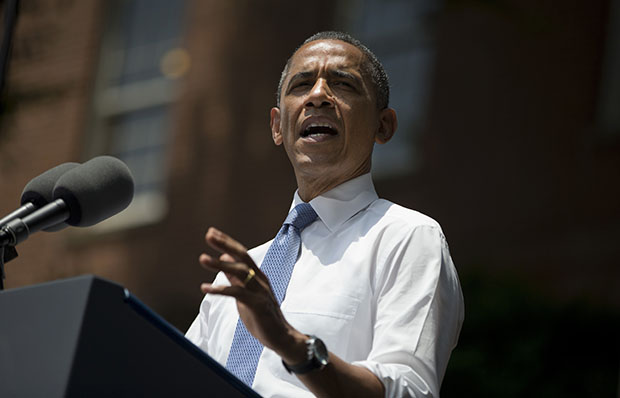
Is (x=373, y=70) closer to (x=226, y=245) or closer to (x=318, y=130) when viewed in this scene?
(x=318, y=130)

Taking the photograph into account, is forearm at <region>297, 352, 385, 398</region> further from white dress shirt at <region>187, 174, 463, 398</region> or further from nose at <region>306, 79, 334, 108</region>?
nose at <region>306, 79, 334, 108</region>

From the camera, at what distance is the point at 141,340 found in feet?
4.81

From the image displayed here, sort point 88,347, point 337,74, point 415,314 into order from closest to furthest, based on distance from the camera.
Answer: point 88,347, point 415,314, point 337,74

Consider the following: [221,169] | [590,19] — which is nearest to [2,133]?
[221,169]

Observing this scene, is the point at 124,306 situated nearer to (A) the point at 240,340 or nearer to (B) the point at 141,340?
(B) the point at 141,340

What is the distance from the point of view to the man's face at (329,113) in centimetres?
235

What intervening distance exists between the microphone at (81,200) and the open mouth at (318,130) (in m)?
0.49

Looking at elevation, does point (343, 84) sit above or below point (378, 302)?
above

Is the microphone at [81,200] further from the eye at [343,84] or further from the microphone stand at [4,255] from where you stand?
the eye at [343,84]

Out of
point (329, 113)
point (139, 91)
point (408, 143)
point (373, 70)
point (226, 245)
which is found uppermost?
point (373, 70)

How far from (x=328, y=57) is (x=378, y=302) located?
716mm

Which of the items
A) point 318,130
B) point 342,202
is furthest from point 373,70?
point 342,202

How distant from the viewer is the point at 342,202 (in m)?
2.31

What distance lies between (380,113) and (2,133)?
4138 mm
